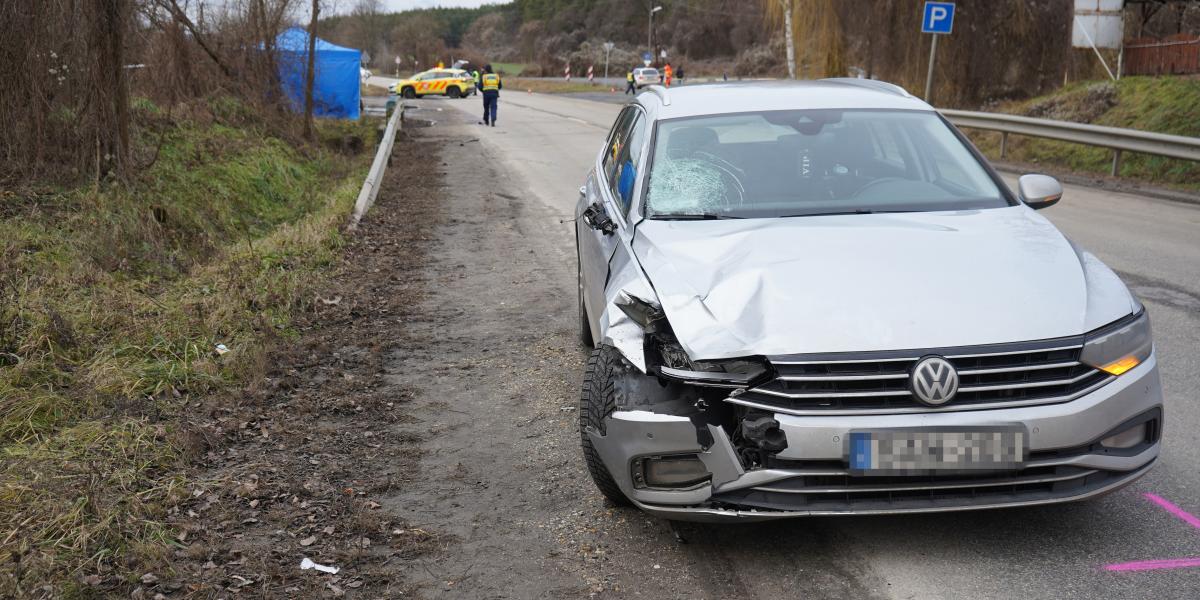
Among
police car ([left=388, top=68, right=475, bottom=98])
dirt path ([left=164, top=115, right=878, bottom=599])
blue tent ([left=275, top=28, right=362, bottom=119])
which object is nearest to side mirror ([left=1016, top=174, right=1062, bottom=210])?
dirt path ([left=164, top=115, right=878, bottom=599])

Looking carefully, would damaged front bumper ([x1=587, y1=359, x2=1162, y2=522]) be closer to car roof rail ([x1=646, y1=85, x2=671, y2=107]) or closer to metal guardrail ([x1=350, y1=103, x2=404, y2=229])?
car roof rail ([x1=646, y1=85, x2=671, y2=107])

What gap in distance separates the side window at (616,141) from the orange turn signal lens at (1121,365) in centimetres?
307

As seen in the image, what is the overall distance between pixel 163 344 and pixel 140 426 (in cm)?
146

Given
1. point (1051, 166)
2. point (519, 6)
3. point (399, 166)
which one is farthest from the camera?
point (519, 6)

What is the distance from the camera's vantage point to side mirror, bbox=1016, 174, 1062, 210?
17.0 ft

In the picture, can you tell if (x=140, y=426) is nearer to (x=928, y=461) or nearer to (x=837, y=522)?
(x=837, y=522)

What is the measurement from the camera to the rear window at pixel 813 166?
503cm

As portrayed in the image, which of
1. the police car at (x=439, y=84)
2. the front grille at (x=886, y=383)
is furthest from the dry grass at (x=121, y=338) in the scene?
the police car at (x=439, y=84)

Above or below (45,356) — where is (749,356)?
above

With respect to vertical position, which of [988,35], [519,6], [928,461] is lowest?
[928,461]

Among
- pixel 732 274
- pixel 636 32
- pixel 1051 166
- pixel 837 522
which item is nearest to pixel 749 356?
pixel 732 274

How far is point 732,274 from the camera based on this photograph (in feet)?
13.5

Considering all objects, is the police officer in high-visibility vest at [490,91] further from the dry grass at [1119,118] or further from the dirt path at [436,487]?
the dirt path at [436,487]

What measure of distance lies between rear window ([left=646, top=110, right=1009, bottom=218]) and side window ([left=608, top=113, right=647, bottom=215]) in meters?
0.13
